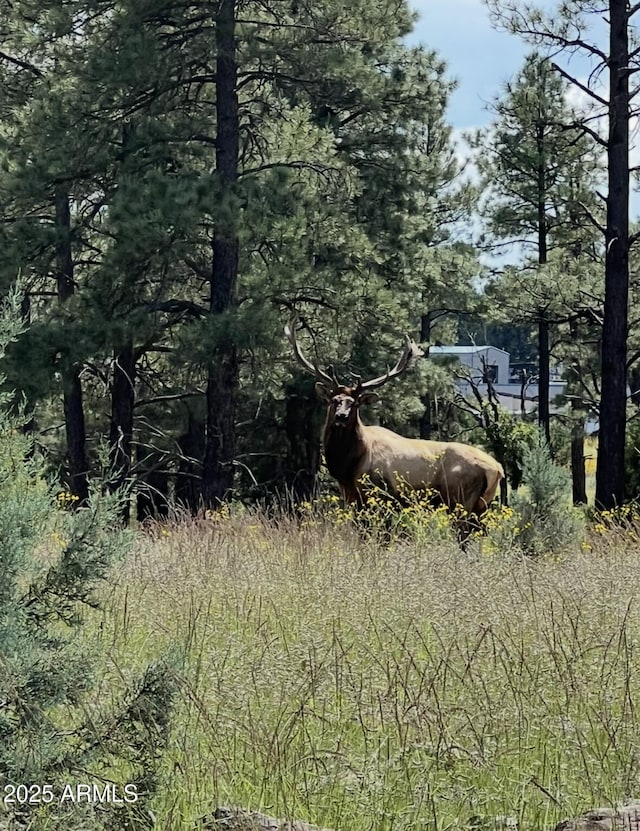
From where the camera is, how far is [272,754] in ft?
12.1

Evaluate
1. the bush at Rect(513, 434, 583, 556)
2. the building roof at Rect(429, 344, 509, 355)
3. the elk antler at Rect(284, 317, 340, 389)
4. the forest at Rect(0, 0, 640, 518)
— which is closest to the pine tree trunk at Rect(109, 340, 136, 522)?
the forest at Rect(0, 0, 640, 518)

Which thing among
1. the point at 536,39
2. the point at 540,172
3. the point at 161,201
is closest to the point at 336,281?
the point at 161,201

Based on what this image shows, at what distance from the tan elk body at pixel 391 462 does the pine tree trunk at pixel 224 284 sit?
12.6 ft

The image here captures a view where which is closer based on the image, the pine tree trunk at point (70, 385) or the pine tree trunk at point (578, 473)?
the pine tree trunk at point (70, 385)

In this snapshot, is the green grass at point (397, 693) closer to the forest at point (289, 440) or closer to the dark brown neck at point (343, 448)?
the forest at point (289, 440)

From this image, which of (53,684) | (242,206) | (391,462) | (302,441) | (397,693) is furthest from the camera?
(302,441)

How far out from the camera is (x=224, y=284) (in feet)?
49.1

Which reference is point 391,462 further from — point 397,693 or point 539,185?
point 539,185

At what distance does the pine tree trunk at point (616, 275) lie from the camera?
1352cm

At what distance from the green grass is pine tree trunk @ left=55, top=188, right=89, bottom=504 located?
914cm

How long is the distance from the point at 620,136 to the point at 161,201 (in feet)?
19.4

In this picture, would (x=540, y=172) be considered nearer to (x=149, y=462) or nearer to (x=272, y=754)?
(x=149, y=462)

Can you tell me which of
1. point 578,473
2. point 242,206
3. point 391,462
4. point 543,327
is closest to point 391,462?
point 391,462

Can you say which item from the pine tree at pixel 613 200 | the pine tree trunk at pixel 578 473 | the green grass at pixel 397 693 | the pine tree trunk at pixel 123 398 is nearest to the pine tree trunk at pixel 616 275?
the pine tree at pixel 613 200
